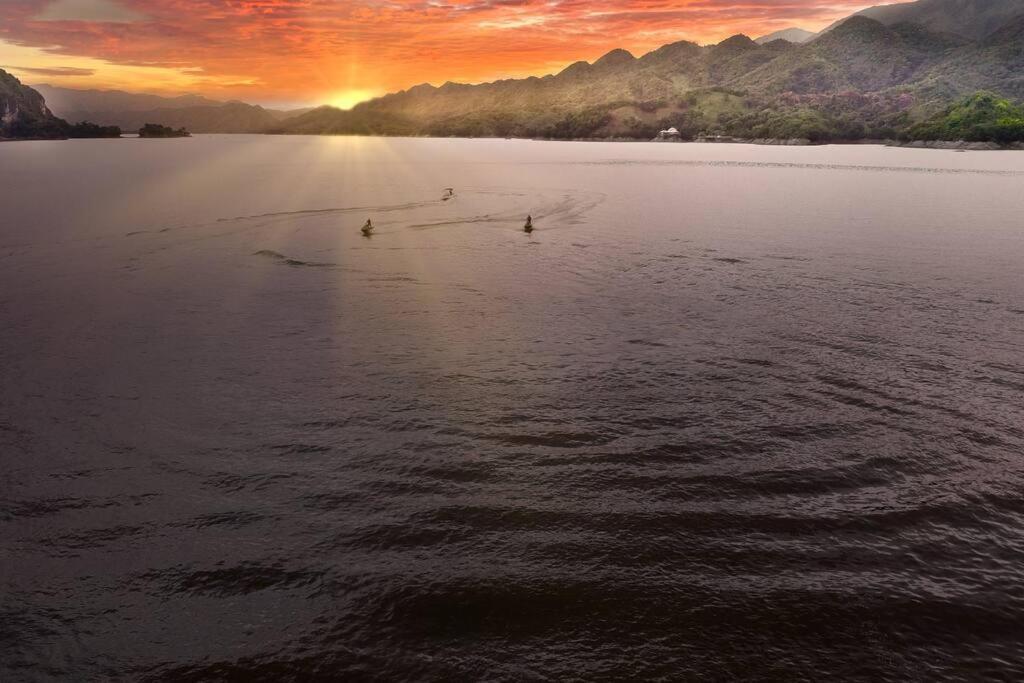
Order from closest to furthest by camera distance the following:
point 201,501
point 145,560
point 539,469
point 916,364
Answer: point 145,560
point 201,501
point 539,469
point 916,364

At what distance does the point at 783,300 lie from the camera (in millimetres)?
39969

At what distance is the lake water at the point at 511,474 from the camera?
44.8 ft

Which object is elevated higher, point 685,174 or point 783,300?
point 685,174

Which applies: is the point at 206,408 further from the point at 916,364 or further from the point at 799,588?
the point at 916,364

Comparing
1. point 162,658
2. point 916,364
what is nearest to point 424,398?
point 162,658

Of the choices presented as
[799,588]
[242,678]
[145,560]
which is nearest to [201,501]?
[145,560]

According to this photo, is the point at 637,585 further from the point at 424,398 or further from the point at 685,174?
the point at 685,174

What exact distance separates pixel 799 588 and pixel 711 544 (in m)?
2.29

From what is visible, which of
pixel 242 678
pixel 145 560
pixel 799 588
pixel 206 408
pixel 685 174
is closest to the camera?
pixel 242 678

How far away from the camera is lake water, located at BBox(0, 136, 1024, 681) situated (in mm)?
13641

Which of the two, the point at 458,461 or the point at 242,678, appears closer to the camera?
the point at 242,678

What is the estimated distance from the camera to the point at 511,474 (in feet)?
64.4

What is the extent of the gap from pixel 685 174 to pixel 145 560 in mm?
154973

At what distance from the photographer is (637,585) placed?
49.8 ft
